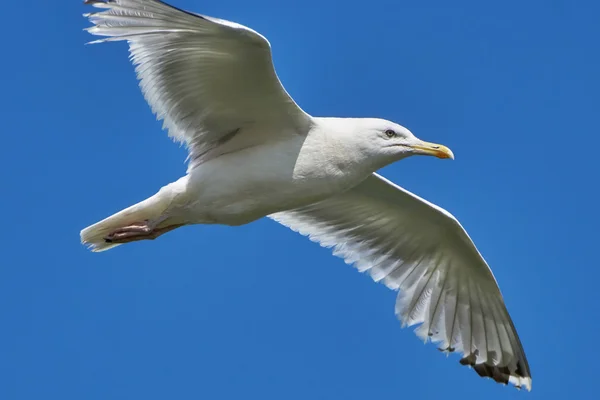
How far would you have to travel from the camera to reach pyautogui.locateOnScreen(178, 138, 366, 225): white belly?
994cm

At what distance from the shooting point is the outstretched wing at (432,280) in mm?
11938

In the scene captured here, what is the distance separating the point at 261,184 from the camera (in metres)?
10.0

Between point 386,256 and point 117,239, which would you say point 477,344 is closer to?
point 386,256

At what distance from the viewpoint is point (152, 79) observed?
1012 centimetres

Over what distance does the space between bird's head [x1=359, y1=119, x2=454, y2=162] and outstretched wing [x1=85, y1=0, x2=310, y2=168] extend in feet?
1.78

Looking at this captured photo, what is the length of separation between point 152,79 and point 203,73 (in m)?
0.44

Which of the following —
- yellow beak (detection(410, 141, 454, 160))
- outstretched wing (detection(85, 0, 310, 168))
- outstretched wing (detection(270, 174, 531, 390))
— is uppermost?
outstretched wing (detection(85, 0, 310, 168))

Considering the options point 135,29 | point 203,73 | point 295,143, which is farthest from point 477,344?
point 135,29

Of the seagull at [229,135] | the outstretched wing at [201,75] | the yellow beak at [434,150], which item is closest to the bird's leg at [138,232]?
the seagull at [229,135]

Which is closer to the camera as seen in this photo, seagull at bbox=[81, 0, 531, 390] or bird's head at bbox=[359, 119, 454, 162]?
seagull at bbox=[81, 0, 531, 390]

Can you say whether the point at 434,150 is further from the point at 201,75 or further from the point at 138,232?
the point at 138,232

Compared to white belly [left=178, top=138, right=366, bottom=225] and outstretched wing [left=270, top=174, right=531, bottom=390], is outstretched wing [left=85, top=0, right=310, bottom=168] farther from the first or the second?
outstretched wing [left=270, top=174, right=531, bottom=390]

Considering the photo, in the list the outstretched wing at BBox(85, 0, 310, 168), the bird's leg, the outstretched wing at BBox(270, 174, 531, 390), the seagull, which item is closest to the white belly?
the seagull

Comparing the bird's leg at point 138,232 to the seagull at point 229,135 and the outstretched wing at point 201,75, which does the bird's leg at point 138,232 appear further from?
the outstretched wing at point 201,75
